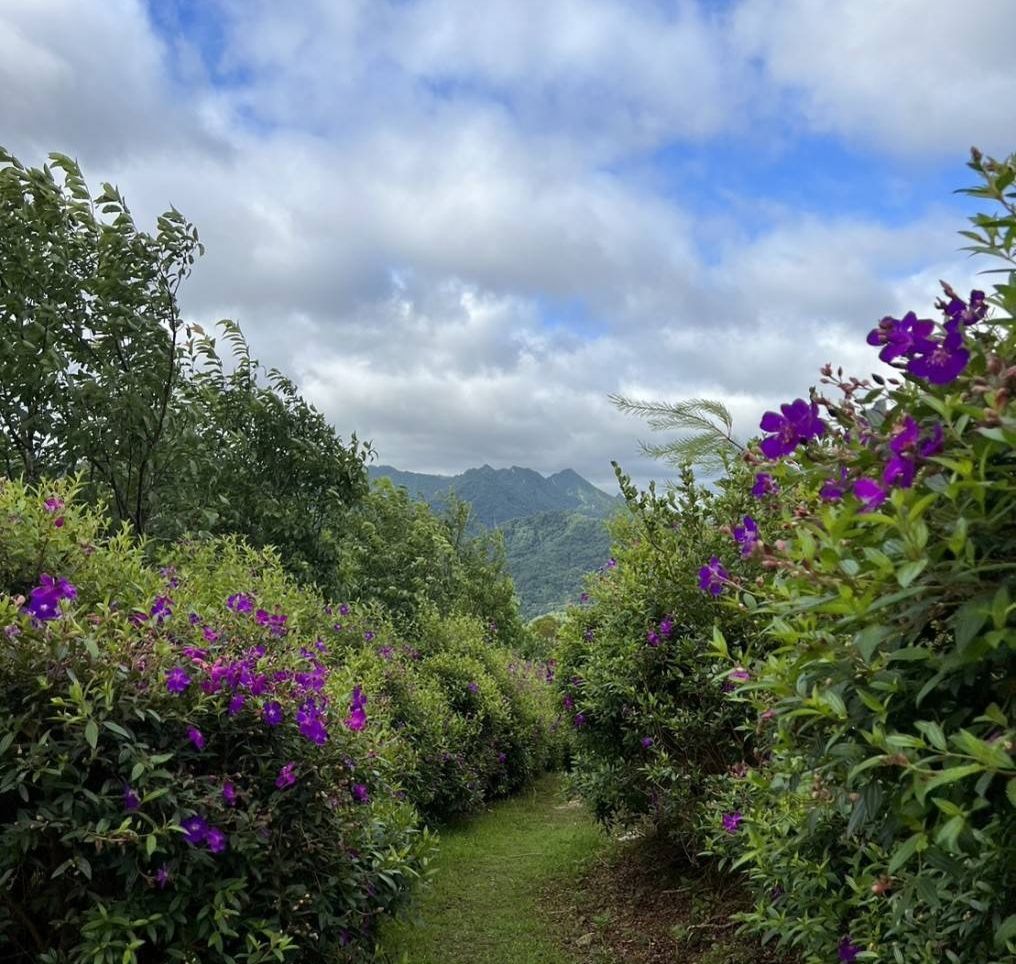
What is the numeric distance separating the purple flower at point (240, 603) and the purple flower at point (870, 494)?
3.24m

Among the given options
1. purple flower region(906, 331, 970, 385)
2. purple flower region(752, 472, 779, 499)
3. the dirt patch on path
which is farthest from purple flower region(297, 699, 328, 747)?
purple flower region(906, 331, 970, 385)

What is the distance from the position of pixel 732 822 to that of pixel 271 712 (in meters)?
2.54

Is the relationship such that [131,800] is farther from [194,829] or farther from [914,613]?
[914,613]

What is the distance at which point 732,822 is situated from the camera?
4219 mm

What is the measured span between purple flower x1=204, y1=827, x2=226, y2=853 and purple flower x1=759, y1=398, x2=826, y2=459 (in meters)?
2.42

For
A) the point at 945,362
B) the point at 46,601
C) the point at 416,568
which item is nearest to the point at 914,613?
the point at 945,362

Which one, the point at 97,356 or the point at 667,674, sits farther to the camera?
the point at 97,356

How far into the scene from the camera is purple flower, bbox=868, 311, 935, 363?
1454 millimetres

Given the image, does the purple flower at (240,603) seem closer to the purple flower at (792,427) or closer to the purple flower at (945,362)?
the purple flower at (792,427)

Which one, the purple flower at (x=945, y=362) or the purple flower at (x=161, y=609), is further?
the purple flower at (x=161, y=609)

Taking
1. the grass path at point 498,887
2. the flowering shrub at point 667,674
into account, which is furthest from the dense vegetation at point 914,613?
the grass path at point 498,887

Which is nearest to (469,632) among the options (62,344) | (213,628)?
(62,344)

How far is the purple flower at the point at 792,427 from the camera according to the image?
5.61 feet

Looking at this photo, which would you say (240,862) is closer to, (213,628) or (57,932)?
(57,932)
